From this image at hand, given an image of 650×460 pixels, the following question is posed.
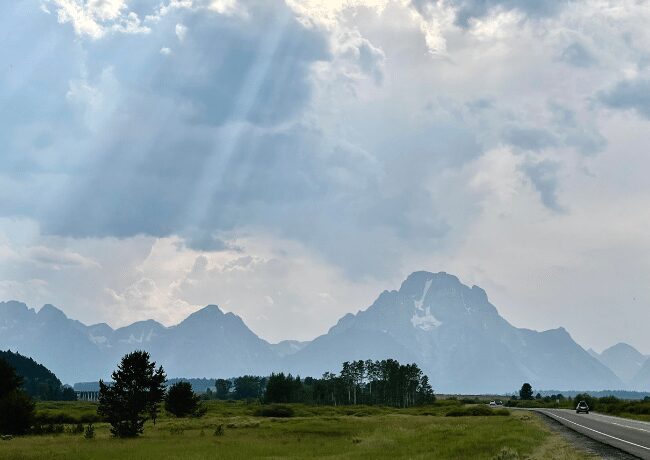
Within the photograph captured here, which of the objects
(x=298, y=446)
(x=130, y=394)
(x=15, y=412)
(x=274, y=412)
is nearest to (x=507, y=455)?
(x=298, y=446)

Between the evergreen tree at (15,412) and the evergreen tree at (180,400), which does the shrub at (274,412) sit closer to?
the evergreen tree at (180,400)

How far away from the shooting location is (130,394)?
70.9m

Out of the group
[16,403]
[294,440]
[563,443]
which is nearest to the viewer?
[563,443]

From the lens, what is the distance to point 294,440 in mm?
64438

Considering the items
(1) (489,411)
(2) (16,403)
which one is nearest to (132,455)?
(2) (16,403)

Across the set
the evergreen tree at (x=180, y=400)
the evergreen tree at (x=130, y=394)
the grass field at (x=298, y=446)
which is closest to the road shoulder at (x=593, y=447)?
the grass field at (x=298, y=446)

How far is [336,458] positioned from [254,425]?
137ft

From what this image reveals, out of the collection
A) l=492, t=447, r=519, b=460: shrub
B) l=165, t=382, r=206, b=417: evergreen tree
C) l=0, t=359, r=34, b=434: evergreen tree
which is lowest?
l=492, t=447, r=519, b=460: shrub

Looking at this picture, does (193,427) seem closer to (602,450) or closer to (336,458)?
(336,458)

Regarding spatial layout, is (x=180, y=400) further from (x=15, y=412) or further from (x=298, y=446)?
(x=298, y=446)

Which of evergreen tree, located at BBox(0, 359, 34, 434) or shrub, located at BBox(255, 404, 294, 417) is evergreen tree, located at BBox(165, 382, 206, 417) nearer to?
shrub, located at BBox(255, 404, 294, 417)

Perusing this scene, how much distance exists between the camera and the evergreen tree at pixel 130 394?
230ft

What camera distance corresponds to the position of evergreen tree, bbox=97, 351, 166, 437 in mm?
70125

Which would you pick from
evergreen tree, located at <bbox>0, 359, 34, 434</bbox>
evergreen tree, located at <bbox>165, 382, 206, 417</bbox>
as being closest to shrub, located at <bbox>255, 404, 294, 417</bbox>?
evergreen tree, located at <bbox>165, 382, 206, 417</bbox>
